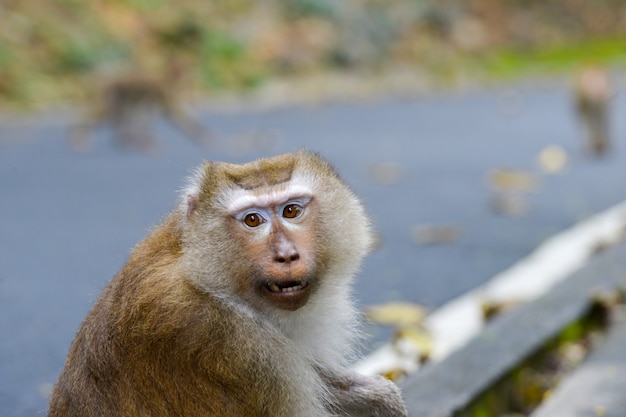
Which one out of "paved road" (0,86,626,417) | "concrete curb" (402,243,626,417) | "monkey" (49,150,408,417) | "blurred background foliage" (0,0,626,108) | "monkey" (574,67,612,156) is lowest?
"monkey" (49,150,408,417)

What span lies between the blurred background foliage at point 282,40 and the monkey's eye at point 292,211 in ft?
33.4

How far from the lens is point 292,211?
2.59 m

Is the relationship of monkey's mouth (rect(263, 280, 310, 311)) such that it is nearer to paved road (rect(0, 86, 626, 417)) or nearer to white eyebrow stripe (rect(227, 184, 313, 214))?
white eyebrow stripe (rect(227, 184, 313, 214))

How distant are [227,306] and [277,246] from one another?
201mm

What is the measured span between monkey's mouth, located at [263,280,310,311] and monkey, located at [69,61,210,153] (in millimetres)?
9528

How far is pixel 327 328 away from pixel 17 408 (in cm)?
133

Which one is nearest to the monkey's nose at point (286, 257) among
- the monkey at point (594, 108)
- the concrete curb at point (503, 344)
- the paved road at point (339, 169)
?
the paved road at point (339, 169)

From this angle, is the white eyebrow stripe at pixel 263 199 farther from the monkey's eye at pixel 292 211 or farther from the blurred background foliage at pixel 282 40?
the blurred background foliage at pixel 282 40

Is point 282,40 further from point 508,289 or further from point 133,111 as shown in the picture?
point 508,289

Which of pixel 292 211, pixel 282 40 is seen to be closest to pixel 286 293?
pixel 292 211

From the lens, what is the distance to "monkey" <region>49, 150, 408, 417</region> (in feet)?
7.93

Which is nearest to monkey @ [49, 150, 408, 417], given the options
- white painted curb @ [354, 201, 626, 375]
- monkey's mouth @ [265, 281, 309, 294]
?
monkey's mouth @ [265, 281, 309, 294]

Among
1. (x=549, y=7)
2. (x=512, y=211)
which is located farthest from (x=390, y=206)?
(x=549, y=7)

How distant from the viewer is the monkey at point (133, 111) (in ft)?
38.9
